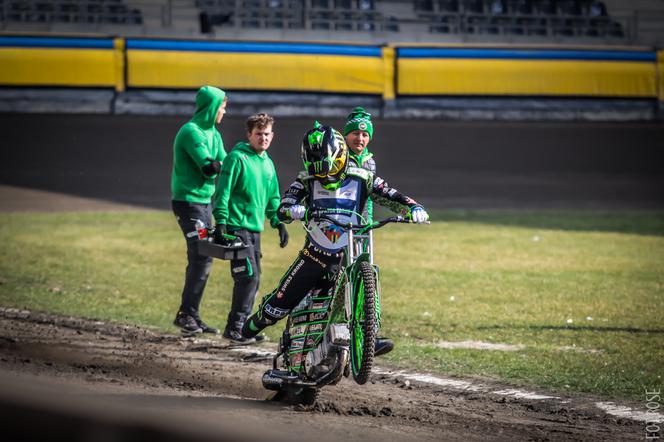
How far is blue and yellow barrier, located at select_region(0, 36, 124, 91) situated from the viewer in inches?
884

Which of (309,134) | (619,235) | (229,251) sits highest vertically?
(309,134)

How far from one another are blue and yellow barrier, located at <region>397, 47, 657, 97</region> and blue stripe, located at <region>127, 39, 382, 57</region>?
98cm

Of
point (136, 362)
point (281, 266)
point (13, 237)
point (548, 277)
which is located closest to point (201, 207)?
point (136, 362)

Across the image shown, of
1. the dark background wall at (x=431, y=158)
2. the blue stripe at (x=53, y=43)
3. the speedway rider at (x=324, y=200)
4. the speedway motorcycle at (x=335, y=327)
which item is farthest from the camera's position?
the blue stripe at (x=53, y=43)

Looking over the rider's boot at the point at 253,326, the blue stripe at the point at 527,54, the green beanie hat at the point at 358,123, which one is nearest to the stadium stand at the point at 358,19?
the blue stripe at the point at 527,54

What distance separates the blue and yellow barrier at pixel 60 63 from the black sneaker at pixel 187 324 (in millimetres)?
14850

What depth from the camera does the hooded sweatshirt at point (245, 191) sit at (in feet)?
26.1

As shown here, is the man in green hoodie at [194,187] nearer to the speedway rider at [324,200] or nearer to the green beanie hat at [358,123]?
the green beanie hat at [358,123]

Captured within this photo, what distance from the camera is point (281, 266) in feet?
43.0

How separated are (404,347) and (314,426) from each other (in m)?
3.16

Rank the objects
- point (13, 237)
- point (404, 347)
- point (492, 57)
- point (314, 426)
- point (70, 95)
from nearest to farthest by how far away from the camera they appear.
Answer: point (314, 426) < point (404, 347) < point (13, 237) < point (70, 95) < point (492, 57)

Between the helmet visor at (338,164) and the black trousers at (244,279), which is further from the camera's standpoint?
the black trousers at (244,279)

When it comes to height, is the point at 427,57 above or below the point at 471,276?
above

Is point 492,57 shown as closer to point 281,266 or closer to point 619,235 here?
point 619,235
